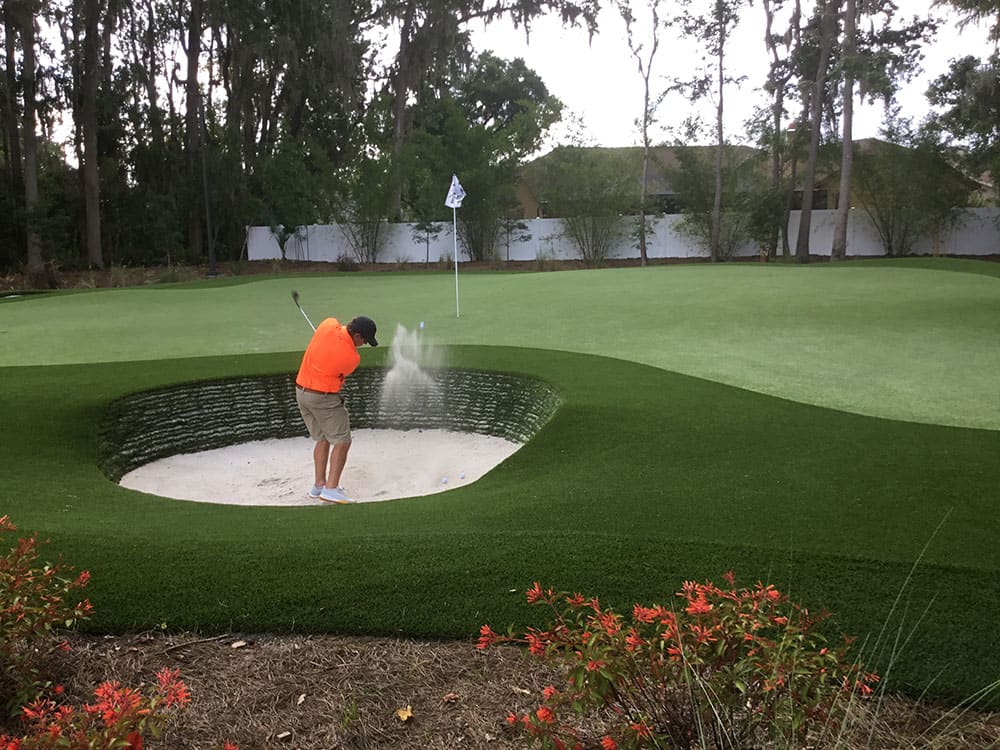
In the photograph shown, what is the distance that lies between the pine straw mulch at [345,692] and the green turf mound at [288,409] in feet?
12.7

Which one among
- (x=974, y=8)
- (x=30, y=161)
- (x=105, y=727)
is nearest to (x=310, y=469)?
(x=105, y=727)

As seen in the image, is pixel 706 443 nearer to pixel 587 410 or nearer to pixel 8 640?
pixel 587 410

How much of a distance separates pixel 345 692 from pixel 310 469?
3.94 metres

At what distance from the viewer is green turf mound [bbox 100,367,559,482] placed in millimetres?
6754

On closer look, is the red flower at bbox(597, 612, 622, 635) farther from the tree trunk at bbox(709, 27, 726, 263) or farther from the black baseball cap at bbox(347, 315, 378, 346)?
the tree trunk at bbox(709, 27, 726, 263)

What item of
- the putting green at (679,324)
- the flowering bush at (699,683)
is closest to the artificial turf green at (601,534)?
the flowering bush at (699,683)

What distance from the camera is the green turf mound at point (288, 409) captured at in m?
6.75

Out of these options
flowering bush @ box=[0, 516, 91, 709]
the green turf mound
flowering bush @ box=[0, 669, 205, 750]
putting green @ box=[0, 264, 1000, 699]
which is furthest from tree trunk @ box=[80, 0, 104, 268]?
flowering bush @ box=[0, 669, 205, 750]

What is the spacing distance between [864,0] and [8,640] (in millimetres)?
28496

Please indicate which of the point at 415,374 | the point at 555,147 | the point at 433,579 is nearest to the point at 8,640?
the point at 433,579

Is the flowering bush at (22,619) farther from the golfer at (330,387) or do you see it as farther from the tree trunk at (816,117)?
the tree trunk at (816,117)

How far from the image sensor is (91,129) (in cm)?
2327

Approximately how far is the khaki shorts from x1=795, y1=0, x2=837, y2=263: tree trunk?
879 inches

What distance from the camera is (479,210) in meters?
26.5
